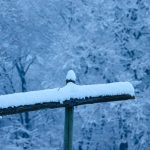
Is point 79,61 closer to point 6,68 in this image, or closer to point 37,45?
point 37,45

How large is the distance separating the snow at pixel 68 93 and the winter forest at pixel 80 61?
542 inches

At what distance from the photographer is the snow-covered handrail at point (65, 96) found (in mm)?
3189

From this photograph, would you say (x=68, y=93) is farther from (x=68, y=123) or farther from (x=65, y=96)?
(x=68, y=123)

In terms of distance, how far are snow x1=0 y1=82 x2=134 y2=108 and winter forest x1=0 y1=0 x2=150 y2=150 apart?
13773 millimetres

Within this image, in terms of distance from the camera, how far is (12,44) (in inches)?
800

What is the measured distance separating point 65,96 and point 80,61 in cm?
1484

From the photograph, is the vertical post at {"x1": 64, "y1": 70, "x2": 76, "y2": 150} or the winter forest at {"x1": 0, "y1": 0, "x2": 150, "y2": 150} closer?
the vertical post at {"x1": 64, "y1": 70, "x2": 76, "y2": 150}

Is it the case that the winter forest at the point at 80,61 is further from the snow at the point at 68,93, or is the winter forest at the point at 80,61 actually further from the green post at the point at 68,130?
the snow at the point at 68,93

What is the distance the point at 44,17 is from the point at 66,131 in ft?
55.8

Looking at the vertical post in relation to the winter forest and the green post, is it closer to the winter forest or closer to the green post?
the green post

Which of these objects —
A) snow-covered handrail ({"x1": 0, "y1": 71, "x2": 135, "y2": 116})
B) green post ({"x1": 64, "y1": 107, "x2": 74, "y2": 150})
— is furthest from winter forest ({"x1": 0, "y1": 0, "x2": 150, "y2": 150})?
snow-covered handrail ({"x1": 0, "y1": 71, "x2": 135, "y2": 116})

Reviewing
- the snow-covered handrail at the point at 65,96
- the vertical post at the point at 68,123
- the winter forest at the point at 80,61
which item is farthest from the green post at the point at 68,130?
the winter forest at the point at 80,61

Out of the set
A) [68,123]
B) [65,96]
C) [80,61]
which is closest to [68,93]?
[65,96]

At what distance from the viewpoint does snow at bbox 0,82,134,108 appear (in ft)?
10.5
